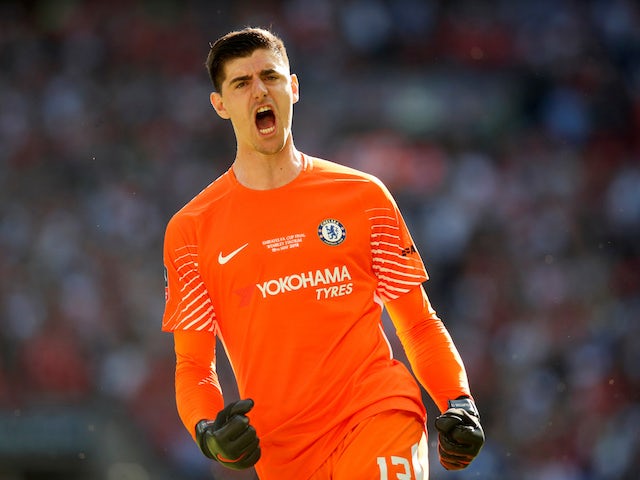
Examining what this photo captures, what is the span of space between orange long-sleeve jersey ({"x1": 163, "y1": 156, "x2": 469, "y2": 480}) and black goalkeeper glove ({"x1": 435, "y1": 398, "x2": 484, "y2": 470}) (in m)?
0.21

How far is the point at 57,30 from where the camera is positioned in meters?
14.9

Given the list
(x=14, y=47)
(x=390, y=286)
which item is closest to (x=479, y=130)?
(x=14, y=47)

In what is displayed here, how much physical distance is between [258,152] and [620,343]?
23.3 feet

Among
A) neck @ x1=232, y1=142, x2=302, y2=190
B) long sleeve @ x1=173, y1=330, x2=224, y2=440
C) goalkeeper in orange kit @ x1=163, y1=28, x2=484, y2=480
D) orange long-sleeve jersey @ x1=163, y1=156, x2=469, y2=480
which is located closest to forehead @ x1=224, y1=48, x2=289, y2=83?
goalkeeper in orange kit @ x1=163, y1=28, x2=484, y2=480

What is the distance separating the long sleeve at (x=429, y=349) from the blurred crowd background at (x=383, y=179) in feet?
18.2

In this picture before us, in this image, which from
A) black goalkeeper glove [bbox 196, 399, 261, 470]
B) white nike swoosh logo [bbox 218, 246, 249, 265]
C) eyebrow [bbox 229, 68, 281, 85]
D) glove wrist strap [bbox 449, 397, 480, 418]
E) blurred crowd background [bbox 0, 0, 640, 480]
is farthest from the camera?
blurred crowd background [bbox 0, 0, 640, 480]

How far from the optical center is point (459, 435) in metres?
3.72

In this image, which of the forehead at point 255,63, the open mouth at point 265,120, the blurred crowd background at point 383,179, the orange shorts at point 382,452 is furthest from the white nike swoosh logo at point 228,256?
the blurred crowd background at point 383,179

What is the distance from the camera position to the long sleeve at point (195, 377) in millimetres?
4043

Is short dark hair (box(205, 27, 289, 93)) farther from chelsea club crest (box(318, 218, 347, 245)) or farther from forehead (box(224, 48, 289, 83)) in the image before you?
chelsea club crest (box(318, 218, 347, 245))

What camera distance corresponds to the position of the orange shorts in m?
3.77

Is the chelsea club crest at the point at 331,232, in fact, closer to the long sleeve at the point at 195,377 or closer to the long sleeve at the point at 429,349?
the long sleeve at the point at 429,349

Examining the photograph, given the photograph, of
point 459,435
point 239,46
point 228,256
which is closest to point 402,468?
point 459,435

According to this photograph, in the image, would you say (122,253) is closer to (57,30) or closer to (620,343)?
(57,30)
